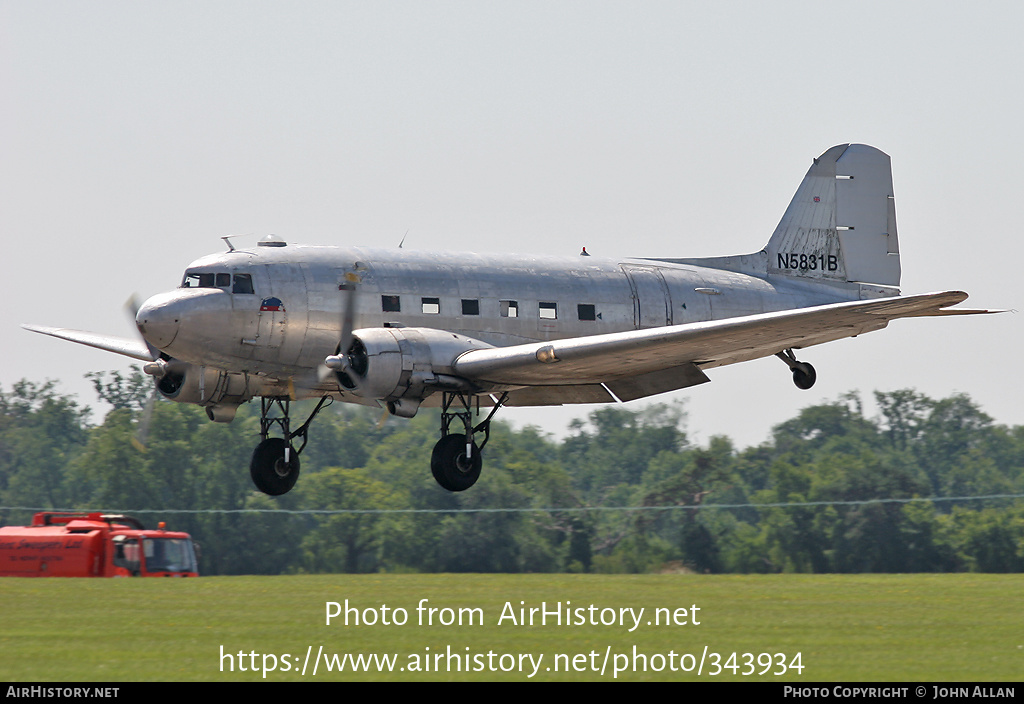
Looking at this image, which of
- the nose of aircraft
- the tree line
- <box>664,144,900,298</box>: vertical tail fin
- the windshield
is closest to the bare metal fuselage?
the nose of aircraft

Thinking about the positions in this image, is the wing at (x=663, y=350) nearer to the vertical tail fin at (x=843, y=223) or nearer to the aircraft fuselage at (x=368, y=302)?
the aircraft fuselage at (x=368, y=302)

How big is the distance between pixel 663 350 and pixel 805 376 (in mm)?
5212

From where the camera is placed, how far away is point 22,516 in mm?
47594

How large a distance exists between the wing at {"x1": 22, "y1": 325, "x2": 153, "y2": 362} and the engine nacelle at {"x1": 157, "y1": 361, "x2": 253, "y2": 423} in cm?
74

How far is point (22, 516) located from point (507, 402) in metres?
29.8

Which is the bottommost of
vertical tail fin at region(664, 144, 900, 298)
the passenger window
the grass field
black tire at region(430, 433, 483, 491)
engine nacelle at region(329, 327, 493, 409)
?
the grass field

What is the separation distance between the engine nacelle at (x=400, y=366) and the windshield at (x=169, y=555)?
12.5 metres

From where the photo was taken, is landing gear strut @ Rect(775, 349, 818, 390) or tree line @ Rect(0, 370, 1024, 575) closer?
landing gear strut @ Rect(775, 349, 818, 390)

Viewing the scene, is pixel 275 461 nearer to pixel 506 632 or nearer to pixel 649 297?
pixel 649 297

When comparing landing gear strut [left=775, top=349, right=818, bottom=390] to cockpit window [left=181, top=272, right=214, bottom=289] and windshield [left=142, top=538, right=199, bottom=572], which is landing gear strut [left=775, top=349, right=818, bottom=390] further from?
windshield [left=142, top=538, right=199, bottom=572]

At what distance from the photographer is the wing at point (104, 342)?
23688mm

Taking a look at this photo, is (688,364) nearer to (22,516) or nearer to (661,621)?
(661,621)

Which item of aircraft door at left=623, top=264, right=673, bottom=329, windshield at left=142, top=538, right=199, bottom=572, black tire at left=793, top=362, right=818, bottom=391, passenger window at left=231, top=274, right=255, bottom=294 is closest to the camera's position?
passenger window at left=231, top=274, right=255, bottom=294

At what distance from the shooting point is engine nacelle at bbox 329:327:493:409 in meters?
19.9
